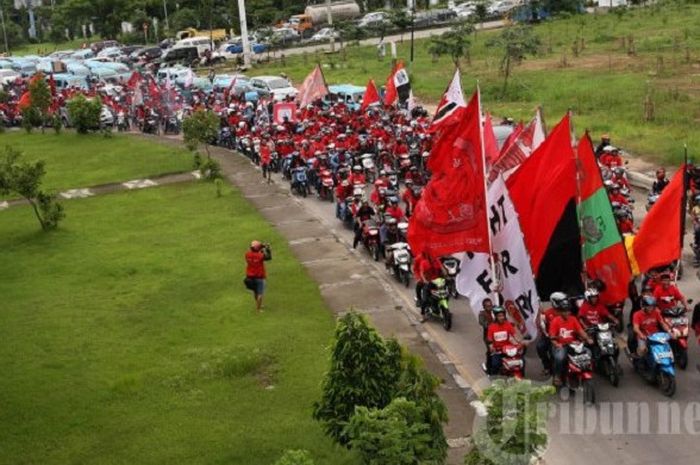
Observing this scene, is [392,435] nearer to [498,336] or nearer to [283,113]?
[498,336]

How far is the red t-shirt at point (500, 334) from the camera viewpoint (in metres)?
12.2

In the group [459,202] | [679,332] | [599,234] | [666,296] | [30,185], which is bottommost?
[679,332]

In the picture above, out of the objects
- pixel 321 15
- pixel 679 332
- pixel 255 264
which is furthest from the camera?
pixel 321 15

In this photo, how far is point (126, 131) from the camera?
139 feet

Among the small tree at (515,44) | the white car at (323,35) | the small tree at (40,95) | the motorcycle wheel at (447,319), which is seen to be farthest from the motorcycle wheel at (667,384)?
the white car at (323,35)

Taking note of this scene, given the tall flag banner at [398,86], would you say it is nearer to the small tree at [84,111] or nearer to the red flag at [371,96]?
the red flag at [371,96]

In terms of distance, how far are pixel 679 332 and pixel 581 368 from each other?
1.64 metres

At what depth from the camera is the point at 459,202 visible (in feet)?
43.7

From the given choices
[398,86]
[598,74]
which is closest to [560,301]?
[398,86]

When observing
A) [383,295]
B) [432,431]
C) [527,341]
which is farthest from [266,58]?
[432,431]

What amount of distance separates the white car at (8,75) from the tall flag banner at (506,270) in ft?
161

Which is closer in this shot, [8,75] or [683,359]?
[683,359]

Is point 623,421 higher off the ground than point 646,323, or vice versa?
point 646,323

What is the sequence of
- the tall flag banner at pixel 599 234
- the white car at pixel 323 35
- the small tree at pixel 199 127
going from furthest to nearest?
the white car at pixel 323 35
the small tree at pixel 199 127
the tall flag banner at pixel 599 234
